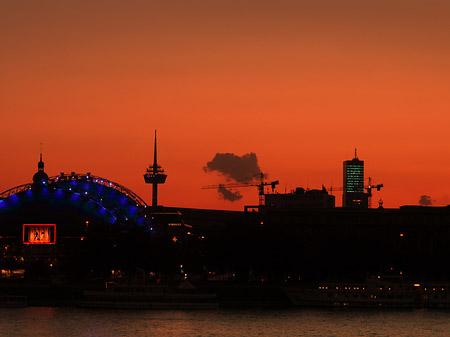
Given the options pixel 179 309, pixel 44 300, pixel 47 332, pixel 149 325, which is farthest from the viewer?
pixel 44 300

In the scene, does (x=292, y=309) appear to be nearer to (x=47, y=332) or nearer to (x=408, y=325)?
(x=408, y=325)

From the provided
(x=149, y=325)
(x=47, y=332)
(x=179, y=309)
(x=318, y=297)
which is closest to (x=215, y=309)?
(x=179, y=309)

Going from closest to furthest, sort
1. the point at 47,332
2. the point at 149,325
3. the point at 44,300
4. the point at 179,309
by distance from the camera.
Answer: the point at 47,332 < the point at 149,325 < the point at 179,309 < the point at 44,300

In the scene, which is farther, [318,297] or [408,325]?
[318,297]

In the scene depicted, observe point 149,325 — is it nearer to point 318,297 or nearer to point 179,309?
point 179,309

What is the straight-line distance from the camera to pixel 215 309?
538 feet

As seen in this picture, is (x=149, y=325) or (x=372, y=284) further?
(x=372, y=284)

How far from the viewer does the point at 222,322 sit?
142 metres

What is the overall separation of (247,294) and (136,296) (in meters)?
21.6

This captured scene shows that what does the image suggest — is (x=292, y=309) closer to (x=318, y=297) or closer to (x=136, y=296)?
(x=318, y=297)

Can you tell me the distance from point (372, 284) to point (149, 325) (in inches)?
1792

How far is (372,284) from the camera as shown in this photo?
171 m

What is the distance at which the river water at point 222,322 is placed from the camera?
13038 cm

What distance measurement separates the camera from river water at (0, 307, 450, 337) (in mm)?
130375
